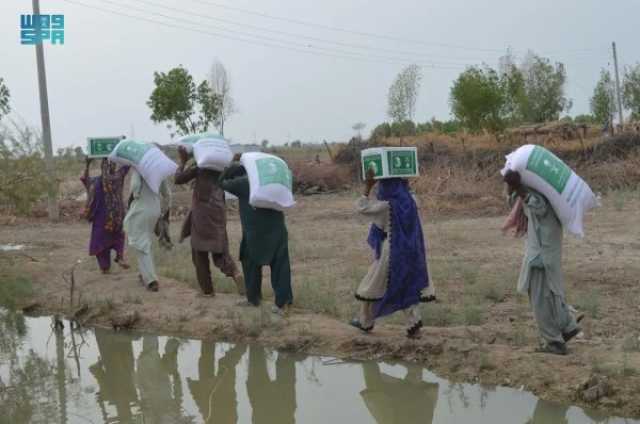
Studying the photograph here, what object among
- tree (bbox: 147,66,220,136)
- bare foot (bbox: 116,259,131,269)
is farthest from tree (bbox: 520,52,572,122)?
bare foot (bbox: 116,259,131,269)

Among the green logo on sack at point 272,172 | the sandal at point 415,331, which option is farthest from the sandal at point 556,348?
the green logo on sack at point 272,172

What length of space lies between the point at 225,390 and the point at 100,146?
4.22m

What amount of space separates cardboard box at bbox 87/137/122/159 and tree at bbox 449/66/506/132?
21.5 metres

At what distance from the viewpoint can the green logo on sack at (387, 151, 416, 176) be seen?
6.12 m

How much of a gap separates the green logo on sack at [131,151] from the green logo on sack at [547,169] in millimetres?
4605

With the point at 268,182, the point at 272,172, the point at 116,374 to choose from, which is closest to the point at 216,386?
the point at 116,374

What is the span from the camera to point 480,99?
28875 mm

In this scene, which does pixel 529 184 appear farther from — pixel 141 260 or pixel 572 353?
pixel 141 260

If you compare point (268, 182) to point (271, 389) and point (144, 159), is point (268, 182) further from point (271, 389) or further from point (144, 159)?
point (271, 389)

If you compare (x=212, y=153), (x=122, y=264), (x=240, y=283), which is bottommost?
(x=240, y=283)

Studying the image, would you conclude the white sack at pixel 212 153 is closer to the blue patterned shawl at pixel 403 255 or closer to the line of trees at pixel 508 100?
the blue patterned shawl at pixel 403 255

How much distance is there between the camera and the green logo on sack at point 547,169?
217 inches

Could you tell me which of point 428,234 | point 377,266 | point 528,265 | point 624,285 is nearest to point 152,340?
A: point 377,266

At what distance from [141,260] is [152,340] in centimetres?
151
